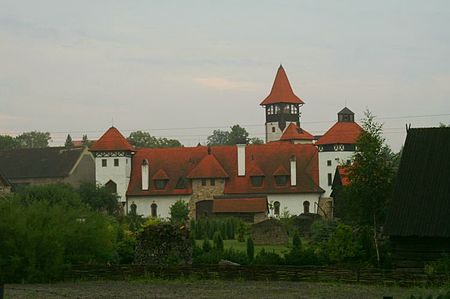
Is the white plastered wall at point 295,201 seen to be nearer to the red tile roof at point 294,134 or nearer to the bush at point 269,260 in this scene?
the red tile roof at point 294,134

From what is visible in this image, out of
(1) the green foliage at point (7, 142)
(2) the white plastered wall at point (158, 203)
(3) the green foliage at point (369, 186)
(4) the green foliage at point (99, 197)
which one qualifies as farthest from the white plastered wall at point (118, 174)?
(1) the green foliage at point (7, 142)

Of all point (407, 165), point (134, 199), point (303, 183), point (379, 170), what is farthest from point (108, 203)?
point (407, 165)

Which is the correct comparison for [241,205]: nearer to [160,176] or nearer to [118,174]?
[160,176]

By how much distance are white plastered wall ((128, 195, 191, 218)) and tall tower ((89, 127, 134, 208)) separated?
1883mm

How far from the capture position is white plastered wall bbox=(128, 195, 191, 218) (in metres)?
84.9

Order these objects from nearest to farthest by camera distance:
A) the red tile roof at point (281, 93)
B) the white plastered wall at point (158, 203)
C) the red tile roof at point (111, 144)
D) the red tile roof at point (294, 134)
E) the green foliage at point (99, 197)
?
the green foliage at point (99, 197), the white plastered wall at point (158, 203), the red tile roof at point (111, 144), the red tile roof at point (294, 134), the red tile roof at point (281, 93)

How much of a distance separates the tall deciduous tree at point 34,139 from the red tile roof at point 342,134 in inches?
3719

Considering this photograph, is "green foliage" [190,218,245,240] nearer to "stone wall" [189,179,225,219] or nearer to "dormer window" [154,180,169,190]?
"stone wall" [189,179,225,219]

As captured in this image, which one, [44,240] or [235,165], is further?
[235,165]

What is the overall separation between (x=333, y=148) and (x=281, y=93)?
104 ft

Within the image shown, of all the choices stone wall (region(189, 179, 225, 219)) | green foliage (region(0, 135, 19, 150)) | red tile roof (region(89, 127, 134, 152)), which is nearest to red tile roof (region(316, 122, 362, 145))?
stone wall (region(189, 179, 225, 219))

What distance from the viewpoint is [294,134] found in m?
101

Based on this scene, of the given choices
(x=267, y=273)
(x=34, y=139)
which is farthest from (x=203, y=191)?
(x=34, y=139)

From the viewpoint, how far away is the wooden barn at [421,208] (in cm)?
3130
